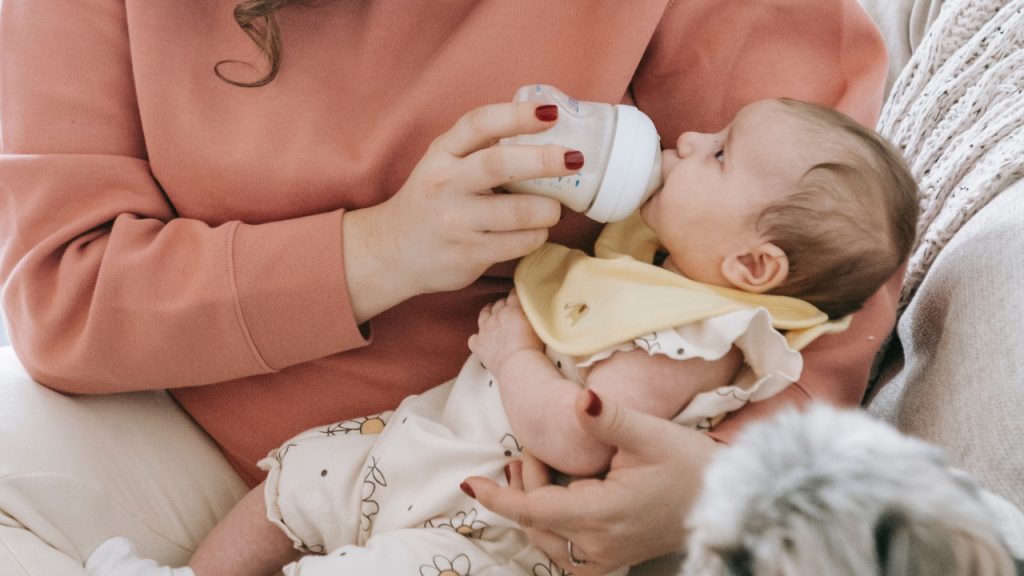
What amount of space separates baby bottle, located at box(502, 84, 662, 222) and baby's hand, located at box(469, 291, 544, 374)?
0.16 metres

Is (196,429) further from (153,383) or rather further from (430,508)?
(430,508)

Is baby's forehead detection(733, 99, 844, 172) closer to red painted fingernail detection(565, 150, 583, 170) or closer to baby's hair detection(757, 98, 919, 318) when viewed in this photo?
baby's hair detection(757, 98, 919, 318)

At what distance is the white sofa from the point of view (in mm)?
668

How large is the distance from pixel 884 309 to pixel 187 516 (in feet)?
2.69

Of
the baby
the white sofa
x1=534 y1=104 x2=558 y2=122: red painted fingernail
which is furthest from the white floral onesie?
x1=534 y1=104 x2=558 y2=122: red painted fingernail

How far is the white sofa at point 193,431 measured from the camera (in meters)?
0.67

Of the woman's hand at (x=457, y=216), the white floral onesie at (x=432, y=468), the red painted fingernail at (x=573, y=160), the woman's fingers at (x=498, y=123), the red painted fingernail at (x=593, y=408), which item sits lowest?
the white floral onesie at (x=432, y=468)

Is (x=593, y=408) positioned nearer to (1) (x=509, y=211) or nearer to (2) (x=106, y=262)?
(1) (x=509, y=211)

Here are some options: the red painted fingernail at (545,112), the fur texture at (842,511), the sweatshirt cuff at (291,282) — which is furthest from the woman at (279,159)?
the fur texture at (842,511)

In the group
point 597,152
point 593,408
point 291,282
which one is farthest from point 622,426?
point 291,282

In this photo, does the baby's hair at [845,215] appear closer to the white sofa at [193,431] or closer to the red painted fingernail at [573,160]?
the white sofa at [193,431]

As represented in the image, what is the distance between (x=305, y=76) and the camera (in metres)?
0.88

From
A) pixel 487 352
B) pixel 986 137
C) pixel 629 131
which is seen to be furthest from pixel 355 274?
pixel 986 137

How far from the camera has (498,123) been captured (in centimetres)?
70
